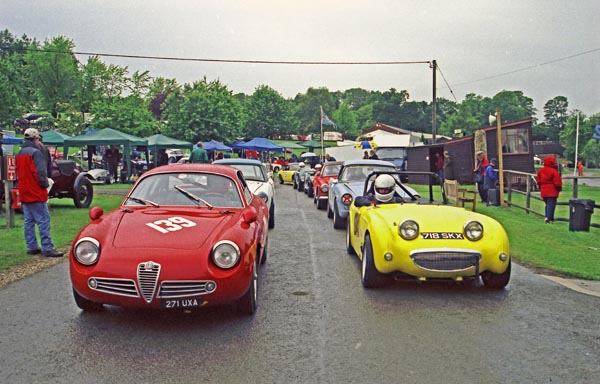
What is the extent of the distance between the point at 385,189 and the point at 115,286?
13.8 ft

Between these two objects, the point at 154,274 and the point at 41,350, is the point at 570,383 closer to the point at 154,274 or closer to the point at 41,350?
the point at 154,274

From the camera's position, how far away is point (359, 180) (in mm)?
13078

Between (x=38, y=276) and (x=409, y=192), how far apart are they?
5.36m

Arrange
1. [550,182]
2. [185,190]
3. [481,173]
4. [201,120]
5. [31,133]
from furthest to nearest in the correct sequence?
[201,120], [481,173], [550,182], [31,133], [185,190]

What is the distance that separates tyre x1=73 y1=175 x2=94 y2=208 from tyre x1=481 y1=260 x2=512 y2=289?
1221cm

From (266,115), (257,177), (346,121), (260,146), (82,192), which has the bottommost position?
(82,192)

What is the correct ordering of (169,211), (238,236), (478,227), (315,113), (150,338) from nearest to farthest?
(150,338), (238,236), (169,211), (478,227), (315,113)

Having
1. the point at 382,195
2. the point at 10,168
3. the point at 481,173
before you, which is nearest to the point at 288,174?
the point at 481,173

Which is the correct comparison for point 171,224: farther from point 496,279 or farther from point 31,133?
point 31,133

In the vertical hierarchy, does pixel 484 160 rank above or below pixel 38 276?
above

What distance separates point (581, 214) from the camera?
12602mm

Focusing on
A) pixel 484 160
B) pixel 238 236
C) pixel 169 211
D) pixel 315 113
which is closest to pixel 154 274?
pixel 238 236

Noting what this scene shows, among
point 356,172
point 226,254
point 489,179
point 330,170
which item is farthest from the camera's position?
point 489,179

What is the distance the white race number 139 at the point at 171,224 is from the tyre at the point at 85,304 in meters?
0.93
